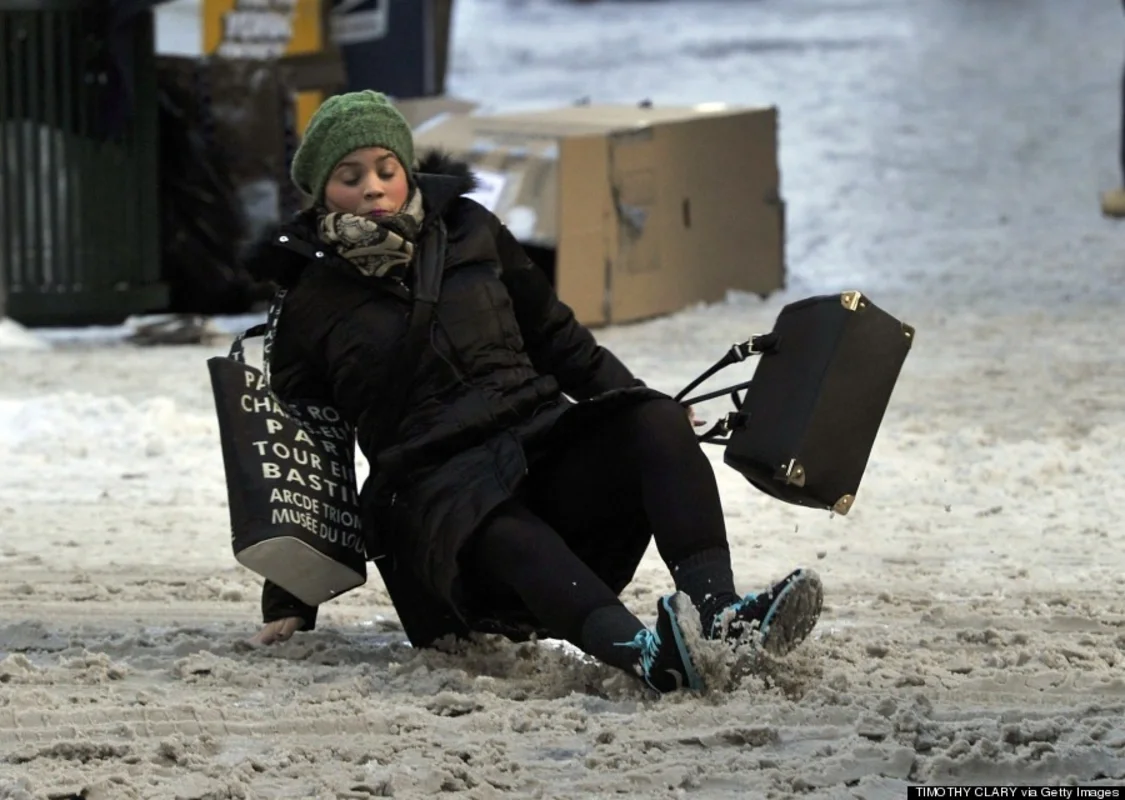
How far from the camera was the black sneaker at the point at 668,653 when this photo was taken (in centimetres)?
307

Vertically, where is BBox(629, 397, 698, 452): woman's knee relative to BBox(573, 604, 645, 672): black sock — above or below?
above

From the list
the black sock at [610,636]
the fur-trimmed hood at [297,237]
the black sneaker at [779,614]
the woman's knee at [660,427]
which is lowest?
the black sock at [610,636]

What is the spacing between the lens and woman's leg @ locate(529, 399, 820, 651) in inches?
122

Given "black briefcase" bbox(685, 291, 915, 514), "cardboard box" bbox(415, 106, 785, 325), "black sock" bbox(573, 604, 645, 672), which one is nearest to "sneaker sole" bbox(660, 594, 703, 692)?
Result: "black sock" bbox(573, 604, 645, 672)

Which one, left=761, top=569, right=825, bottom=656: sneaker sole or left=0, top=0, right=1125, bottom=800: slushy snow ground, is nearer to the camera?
left=0, top=0, right=1125, bottom=800: slushy snow ground

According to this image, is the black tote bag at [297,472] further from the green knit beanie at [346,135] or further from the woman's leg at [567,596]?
the woman's leg at [567,596]

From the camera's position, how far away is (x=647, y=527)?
11.6ft

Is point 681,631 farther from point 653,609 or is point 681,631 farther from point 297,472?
point 653,609

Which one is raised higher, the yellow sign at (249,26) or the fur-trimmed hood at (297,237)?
the yellow sign at (249,26)

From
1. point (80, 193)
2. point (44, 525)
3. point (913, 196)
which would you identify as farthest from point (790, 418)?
point (913, 196)

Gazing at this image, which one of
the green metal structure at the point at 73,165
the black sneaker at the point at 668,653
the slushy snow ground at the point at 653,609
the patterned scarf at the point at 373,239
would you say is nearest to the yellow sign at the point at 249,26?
the green metal structure at the point at 73,165

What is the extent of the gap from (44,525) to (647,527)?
1970 millimetres

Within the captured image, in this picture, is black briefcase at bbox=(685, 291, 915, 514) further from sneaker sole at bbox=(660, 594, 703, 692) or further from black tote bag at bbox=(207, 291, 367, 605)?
black tote bag at bbox=(207, 291, 367, 605)

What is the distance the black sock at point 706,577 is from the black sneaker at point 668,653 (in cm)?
10
